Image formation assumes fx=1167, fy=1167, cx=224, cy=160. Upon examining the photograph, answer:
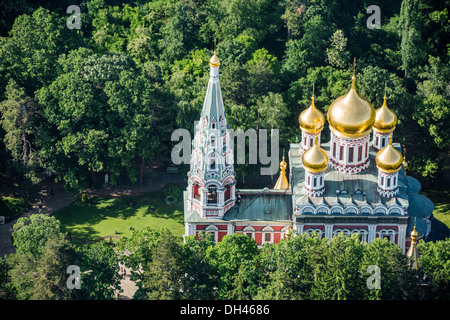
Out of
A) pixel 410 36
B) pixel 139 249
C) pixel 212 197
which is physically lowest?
pixel 139 249

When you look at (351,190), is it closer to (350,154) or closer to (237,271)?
(350,154)

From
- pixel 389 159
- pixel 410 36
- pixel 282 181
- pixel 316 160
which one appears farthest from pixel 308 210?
pixel 410 36

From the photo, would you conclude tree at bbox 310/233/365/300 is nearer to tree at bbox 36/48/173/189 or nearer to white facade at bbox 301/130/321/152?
white facade at bbox 301/130/321/152

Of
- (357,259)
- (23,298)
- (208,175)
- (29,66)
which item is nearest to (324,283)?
(357,259)

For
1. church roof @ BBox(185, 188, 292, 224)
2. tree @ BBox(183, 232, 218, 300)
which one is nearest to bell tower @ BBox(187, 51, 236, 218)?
church roof @ BBox(185, 188, 292, 224)

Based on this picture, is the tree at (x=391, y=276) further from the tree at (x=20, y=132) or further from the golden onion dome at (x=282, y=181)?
the tree at (x=20, y=132)

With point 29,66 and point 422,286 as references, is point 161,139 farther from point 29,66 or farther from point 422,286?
point 422,286
